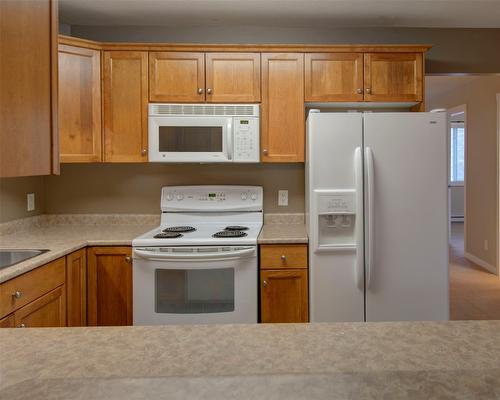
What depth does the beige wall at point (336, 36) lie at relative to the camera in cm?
323

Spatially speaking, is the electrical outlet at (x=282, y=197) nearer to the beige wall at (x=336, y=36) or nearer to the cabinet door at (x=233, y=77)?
the cabinet door at (x=233, y=77)

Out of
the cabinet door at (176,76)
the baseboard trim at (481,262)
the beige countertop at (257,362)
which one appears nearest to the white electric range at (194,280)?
the cabinet door at (176,76)

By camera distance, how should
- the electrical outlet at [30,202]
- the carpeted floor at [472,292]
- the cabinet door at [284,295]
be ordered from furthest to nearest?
the carpeted floor at [472,292] < the electrical outlet at [30,202] < the cabinet door at [284,295]

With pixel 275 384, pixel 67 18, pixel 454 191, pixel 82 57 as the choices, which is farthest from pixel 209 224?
pixel 454 191

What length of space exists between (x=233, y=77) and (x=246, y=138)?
18.0 inches

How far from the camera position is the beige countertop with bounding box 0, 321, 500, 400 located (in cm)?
65

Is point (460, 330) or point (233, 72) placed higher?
point (233, 72)

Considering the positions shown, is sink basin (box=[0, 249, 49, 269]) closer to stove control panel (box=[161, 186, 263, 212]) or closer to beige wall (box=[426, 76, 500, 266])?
stove control panel (box=[161, 186, 263, 212])

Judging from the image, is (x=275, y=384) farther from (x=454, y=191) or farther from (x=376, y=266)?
(x=454, y=191)

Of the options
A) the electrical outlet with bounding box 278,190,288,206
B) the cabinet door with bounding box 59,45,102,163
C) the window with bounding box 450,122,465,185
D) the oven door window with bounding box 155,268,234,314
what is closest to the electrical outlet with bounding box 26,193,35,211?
the cabinet door with bounding box 59,45,102,163

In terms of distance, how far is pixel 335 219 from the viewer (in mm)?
2605

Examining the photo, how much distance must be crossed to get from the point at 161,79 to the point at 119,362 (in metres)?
2.51

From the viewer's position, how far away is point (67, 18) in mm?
3076

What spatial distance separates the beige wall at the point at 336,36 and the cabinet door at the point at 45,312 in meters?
2.07
